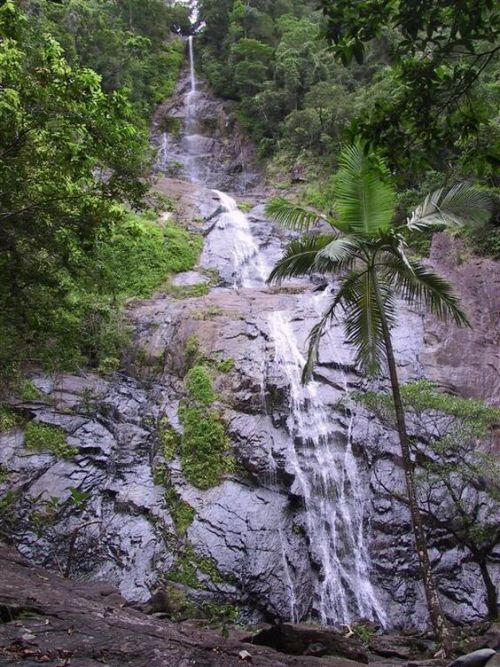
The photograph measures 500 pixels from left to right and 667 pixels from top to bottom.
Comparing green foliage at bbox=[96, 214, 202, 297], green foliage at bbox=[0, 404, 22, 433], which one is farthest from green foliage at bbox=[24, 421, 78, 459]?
green foliage at bbox=[96, 214, 202, 297]

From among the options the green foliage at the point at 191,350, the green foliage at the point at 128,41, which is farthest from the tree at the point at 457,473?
the green foliage at the point at 128,41

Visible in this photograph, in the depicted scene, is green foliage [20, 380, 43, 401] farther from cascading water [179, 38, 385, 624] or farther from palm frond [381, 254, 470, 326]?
palm frond [381, 254, 470, 326]

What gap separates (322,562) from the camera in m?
10.4

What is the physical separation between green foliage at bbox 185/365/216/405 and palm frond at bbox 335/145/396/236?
5.78 metres

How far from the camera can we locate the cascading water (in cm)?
995

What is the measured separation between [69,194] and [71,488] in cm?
669

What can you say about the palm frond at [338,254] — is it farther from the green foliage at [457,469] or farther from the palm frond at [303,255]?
the green foliage at [457,469]

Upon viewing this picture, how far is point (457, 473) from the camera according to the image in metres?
9.67

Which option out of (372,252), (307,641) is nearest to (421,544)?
(307,641)

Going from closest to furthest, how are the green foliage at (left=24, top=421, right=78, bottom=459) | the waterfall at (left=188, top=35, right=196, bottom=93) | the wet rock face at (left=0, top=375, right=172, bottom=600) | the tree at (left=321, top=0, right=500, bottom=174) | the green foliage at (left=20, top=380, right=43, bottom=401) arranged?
the tree at (left=321, top=0, right=500, bottom=174)
the wet rock face at (left=0, top=375, right=172, bottom=600)
the green foliage at (left=24, top=421, right=78, bottom=459)
the green foliage at (left=20, top=380, right=43, bottom=401)
the waterfall at (left=188, top=35, right=196, bottom=93)

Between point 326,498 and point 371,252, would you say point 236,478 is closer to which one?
point 326,498

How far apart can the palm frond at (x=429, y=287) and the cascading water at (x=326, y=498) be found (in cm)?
426

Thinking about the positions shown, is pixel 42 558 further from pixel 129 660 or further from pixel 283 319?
pixel 283 319

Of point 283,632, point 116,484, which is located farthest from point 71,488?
point 283,632
